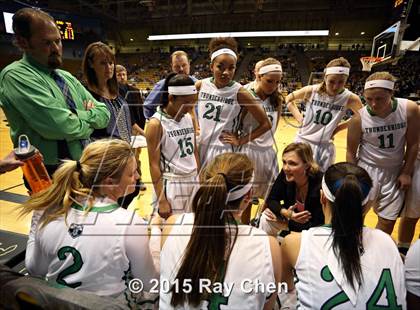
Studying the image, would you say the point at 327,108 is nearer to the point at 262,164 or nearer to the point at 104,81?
the point at 262,164

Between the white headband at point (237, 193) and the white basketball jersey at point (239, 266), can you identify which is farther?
the white headband at point (237, 193)

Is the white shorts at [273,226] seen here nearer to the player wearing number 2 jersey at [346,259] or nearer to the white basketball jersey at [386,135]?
the white basketball jersey at [386,135]

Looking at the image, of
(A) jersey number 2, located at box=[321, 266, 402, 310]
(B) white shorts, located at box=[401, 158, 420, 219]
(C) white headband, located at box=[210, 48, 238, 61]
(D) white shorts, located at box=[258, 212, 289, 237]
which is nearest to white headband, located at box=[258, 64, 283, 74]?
(C) white headband, located at box=[210, 48, 238, 61]

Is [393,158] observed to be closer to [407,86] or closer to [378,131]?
[378,131]

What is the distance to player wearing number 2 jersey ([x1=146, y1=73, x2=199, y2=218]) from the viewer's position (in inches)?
78.4

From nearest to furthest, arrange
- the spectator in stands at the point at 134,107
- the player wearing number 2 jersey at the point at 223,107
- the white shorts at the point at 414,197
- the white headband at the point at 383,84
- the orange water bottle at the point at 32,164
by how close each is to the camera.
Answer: the orange water bottle at the point at 32,164
the white headband at the point at 383,84
the white shorts at the point at 414,197
the player wearing number 2 jersey at the point at 223,107
the spectator in stands at the point at 134,107

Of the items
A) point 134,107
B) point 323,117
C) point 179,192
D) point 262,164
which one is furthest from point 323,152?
point 134,107

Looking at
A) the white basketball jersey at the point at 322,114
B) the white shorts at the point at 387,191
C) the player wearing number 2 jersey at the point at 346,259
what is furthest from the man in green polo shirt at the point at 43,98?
the white shorts at the point at 387,191

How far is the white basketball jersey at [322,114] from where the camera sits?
105 inches

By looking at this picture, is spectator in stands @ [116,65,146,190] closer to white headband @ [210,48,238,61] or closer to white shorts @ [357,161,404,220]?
white headband @ [210,48,238,61]

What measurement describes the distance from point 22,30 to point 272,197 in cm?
194

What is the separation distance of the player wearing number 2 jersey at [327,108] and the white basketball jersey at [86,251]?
202 cm

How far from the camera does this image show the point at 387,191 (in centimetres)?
230

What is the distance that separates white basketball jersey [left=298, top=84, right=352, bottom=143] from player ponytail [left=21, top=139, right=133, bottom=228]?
1973 millimetres
